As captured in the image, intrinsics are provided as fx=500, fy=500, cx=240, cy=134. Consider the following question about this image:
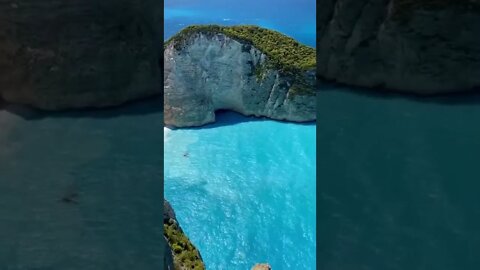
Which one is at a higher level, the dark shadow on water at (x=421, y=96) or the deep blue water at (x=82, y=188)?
the dark shadow on water at (x=421, y=96)

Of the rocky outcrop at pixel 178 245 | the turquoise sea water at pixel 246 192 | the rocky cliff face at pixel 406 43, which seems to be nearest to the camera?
the rocky cliff face at pixel 406 43

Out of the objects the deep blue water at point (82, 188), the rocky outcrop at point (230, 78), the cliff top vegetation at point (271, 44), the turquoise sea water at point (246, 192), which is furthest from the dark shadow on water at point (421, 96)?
the cliff top vegetation at point (271, 44)

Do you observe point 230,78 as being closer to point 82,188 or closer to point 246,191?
point 246,191

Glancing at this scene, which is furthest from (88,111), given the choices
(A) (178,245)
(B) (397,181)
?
(A) (178,245)

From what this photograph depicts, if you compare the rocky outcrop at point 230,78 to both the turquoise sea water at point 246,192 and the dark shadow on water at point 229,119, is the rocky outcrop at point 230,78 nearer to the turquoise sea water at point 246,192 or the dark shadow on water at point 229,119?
the dark shadow on water at point 229,119

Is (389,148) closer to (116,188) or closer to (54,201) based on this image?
(116,188)

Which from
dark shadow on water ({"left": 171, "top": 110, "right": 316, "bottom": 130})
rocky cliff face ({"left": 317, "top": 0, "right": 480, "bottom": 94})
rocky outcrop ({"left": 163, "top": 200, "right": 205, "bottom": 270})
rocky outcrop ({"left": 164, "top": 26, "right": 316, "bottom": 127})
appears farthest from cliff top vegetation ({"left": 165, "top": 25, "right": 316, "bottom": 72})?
rocky cliff face ({"left": 317, "top": 0, "right": 480, "bottom": 94})
